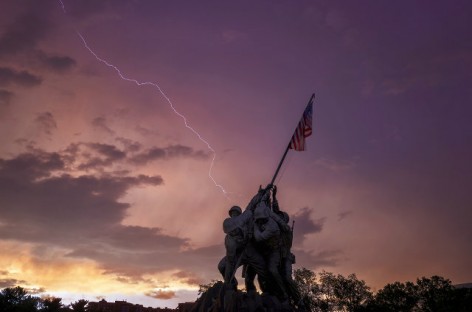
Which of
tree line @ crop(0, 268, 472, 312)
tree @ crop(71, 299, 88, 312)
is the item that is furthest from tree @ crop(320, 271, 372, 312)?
tree @ crop(71, 299, 88, 312)

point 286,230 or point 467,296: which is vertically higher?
point 467,296

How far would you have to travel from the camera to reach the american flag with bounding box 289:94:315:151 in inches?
802

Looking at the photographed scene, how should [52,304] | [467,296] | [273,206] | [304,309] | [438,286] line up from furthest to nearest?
[438,286] → [467,296] → [52,304] → [273,206] → [304,309]

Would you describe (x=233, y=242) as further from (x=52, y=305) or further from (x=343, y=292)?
(x=343, y=292)

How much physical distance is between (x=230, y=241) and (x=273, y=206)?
244 cm

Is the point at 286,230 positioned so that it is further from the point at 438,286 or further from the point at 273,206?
the point at 438,286

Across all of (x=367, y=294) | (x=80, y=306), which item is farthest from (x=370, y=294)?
(x=80, y=306)

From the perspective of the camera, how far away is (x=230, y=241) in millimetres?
16656

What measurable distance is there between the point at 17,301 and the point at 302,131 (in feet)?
68.1

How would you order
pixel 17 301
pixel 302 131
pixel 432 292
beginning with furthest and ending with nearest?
pixel 432 292
pixel 17 301
pixel 302 131

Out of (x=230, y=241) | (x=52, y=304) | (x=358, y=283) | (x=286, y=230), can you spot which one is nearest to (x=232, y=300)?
(x=230, y=241)

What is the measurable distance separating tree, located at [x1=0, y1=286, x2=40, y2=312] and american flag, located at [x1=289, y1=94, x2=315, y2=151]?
62.2 feet

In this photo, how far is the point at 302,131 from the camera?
20.5 m

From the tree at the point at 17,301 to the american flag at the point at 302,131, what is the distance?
1897 cm
